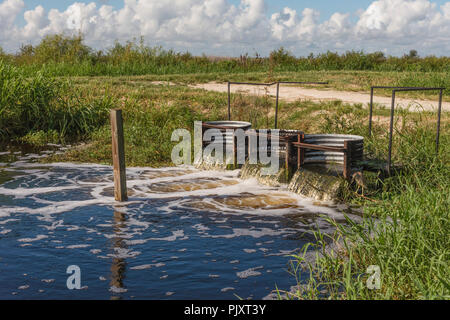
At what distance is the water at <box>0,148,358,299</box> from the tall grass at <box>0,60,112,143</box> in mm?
3461

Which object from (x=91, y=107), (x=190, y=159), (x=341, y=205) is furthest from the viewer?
(x=91, y=107)

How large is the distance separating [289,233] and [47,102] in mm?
9978

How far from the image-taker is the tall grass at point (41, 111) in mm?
14758

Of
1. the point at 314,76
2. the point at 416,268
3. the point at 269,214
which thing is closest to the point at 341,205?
the point at 269,214

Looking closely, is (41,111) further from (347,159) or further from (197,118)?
(347,159)

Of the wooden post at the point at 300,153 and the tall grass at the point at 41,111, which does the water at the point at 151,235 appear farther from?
the tall grass at the point at 41,111

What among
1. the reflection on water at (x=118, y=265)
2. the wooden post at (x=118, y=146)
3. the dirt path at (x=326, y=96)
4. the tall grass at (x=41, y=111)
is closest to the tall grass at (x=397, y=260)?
the reflection on water at (x=118, y=265)

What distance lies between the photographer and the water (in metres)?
5.86

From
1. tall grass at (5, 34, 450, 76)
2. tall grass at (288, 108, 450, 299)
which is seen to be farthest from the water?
tall grass at (5, 34, 450, 76)

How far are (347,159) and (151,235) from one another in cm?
360

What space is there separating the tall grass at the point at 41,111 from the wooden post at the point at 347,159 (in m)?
8.44

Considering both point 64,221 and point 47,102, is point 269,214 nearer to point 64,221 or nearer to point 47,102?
point 64,221

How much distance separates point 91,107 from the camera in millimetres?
15664

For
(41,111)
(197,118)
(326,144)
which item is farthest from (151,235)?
(41,111)
